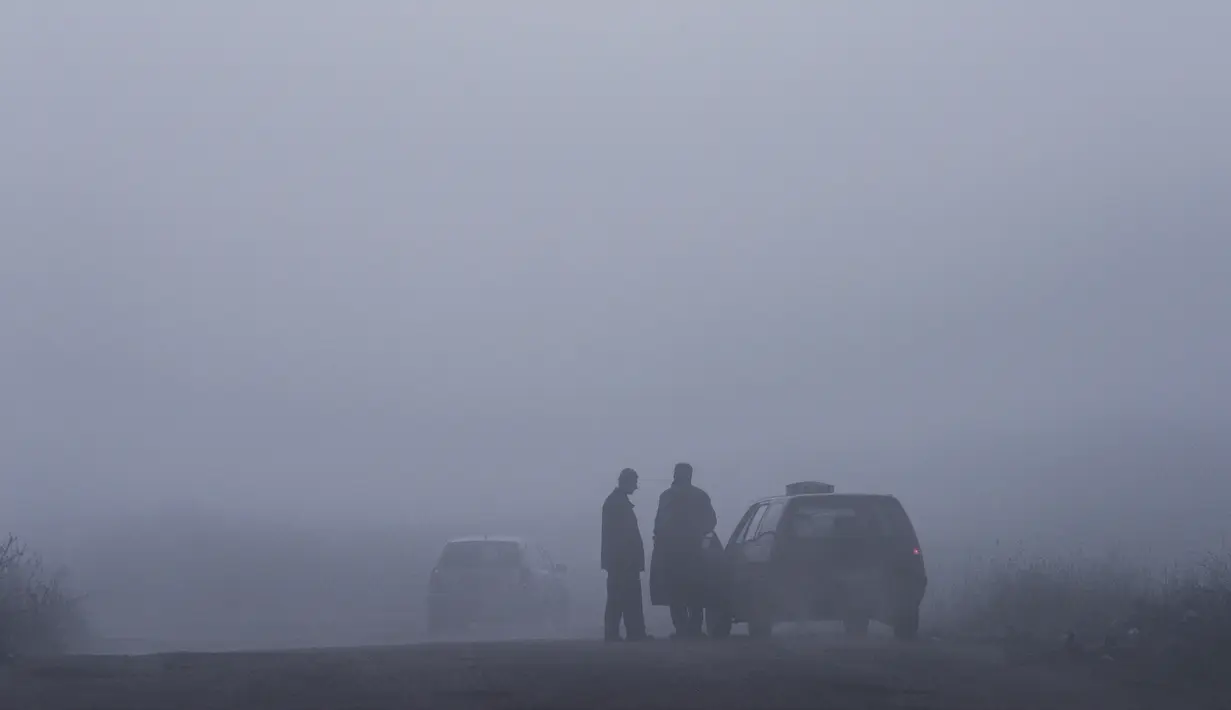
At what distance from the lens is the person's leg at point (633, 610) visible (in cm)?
1912

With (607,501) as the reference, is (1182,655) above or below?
below

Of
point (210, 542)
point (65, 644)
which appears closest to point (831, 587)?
point (65, 644)

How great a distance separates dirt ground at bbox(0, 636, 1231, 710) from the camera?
10695 millimetres

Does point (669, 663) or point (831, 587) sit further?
point (831, 587)

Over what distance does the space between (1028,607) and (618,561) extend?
5.31 m

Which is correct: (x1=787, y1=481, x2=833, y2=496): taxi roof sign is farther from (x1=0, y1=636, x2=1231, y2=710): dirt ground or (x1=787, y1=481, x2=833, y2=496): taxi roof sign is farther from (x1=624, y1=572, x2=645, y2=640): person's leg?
(x1=0, y1=636, x2=1231, y2=710): dirt ground

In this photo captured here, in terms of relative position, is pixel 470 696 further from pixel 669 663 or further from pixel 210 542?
pixel 210 542

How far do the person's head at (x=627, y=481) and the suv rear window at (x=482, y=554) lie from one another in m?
7.35

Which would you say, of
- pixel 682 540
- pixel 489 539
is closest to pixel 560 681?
pixel 682 540

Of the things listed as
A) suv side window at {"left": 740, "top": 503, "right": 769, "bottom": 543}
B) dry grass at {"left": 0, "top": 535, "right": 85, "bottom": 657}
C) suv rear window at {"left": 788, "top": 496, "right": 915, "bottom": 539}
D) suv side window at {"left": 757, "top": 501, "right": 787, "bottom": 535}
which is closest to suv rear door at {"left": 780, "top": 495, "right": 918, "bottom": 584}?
suv rear window at {"left": 788, "top": 496, "right": 915, "bottom": 539}

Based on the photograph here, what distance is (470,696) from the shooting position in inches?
432

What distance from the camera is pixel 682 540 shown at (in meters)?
19.6

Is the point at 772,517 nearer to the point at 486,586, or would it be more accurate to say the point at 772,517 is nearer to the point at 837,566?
the point at 837,566

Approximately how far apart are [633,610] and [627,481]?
1.53 meters
